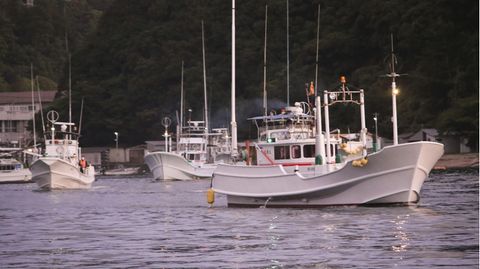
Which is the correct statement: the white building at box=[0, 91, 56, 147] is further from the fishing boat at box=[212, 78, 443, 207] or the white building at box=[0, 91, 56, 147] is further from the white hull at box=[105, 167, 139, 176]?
the fishing boat at box=[212, 78, 443, 207]

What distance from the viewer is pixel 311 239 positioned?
35.7m

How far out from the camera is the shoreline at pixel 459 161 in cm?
10594

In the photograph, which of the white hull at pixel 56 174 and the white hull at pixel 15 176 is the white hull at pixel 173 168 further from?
the white hull at pixel 15 176

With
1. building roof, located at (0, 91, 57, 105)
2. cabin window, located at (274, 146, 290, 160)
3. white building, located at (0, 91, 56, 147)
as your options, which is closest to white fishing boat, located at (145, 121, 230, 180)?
cabin window, located at (274, 146, 290, 160)

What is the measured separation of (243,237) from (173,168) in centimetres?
6774

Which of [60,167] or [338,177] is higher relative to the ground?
[60,167]

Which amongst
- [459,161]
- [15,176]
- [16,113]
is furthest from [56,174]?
[16,113]

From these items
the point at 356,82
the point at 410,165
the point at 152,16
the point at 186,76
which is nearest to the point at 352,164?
the point at 410,165

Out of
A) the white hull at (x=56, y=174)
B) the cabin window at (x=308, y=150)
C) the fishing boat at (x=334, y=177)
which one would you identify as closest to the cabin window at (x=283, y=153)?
the fishing boat at (x=334, y=177)

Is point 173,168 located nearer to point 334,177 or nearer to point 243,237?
point 334,177

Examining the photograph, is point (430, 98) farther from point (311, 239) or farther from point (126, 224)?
point (311, 239)

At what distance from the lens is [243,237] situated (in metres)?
37.4

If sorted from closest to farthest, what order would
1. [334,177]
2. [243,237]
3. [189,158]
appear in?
[243,237], [334,177], [189,158]

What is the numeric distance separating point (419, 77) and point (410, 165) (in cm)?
7725
